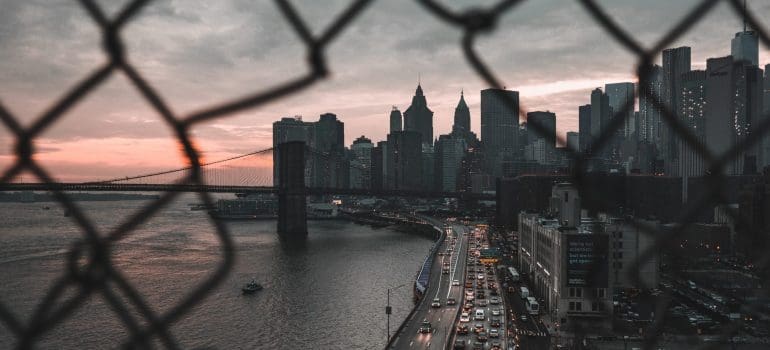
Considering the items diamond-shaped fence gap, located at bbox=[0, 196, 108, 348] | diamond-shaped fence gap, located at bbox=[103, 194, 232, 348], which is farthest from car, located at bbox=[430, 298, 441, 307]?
diamond-shaped fence gap, located at bbox=[0, 196, 108, 348]

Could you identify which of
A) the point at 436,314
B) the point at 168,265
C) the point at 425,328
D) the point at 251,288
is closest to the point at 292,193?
the point at 168,265

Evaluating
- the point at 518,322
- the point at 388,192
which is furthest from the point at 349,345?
the point at 388,192

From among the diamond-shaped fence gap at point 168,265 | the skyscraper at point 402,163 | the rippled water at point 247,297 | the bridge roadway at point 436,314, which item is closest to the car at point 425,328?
the bridge roadway at point 436,314

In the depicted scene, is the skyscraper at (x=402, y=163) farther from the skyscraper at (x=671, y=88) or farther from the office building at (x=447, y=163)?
the skyscraper at (x=671, y=88)

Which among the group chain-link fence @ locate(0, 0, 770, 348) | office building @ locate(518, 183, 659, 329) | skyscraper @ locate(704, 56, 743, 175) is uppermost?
skyscraper @ locate(704, 56, 743, 175)

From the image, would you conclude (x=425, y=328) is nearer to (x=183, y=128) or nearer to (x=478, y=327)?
(x=478, y=327)

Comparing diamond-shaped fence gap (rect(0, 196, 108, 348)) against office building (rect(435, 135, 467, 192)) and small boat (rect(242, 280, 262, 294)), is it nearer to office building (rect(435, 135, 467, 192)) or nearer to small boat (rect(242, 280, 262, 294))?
small boat (rect(242, 280, 262, 294))
